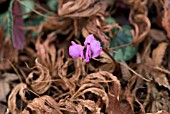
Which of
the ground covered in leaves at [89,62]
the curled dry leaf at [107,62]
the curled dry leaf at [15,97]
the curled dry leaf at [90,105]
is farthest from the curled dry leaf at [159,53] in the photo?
the curled dry leaf at [15,97]

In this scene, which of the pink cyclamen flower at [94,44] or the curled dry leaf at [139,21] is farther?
the curled dry leaf at [139,21]

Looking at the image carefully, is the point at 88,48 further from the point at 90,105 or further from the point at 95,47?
the point at 90,105

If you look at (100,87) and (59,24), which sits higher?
(59,24)

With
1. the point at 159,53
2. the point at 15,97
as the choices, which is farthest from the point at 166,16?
the point at 15,97

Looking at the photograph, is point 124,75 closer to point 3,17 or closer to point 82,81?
point 82,81

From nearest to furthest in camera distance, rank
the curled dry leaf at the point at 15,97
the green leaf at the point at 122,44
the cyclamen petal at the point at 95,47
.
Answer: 1. the cyclamen petal at the point at 95,47
2. the curled dry leaf at the point at 15,97
3. the green leaf at the point at 122,44

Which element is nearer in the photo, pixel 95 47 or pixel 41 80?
pixel 95 47

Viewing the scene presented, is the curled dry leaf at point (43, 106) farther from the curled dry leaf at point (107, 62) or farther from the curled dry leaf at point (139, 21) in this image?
the curled dry leaf at point (139, 21)
